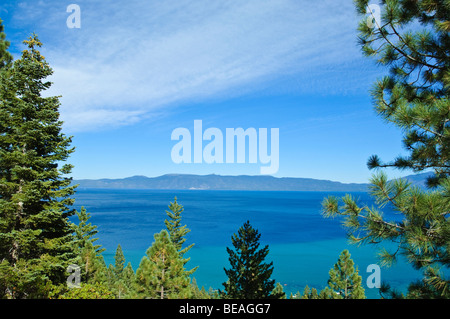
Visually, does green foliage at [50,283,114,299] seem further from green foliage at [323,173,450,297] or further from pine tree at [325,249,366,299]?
pine tree at [325,249,366,299]

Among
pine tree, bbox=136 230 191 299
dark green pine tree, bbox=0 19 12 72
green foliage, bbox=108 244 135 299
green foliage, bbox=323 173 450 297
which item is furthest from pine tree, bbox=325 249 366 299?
green foliage, bbox=108 244 135 299

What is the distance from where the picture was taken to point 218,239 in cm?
7662

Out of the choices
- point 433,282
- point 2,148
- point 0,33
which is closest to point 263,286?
point 433,282

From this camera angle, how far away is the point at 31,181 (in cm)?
998

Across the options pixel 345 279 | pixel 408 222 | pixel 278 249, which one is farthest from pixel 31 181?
pixel 278 249

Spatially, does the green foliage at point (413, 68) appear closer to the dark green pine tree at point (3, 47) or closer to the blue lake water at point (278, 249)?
the dark green pine tree at point (3, 47)

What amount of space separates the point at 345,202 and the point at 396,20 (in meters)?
3.22

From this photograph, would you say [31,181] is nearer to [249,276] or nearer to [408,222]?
[249,276]

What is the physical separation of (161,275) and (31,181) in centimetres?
818

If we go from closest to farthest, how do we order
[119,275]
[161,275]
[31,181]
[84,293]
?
1. [84,293]
2. [31,181]
3. [161,275]
4. [119,275]

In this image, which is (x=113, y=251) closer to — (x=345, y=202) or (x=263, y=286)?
(x=263, y=286)

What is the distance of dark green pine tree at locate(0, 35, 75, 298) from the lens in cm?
955

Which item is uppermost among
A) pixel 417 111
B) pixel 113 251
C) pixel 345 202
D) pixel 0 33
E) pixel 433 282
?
pixel 0 33

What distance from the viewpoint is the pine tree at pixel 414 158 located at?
11.3 ft
